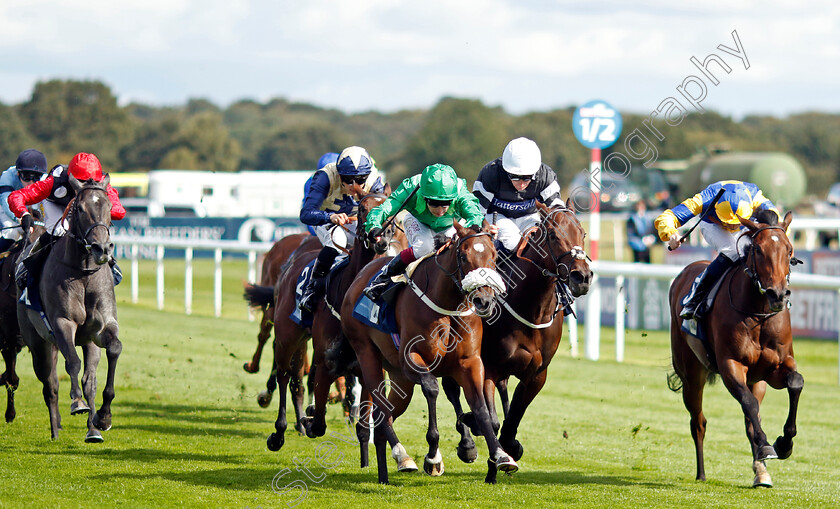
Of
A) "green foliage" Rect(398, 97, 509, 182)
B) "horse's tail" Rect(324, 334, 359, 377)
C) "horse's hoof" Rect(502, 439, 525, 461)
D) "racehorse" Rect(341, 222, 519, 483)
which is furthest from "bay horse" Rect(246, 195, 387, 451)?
"green foliage" Rect(398, 97, 509, 182)

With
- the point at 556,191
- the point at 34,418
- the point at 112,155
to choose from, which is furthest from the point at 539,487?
the point at 112,155

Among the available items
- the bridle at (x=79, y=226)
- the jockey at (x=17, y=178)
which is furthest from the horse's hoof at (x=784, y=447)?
the jockey at (x=17, y=178)

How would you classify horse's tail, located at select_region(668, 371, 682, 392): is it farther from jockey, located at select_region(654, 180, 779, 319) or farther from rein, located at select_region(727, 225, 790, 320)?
rein, located at select_region(727, 225, 790, 320)

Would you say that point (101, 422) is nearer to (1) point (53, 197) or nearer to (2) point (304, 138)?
(1) point (53, 197)

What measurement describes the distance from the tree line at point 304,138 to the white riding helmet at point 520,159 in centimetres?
4300

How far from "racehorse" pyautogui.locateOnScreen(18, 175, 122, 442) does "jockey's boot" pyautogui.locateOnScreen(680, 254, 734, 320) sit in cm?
373

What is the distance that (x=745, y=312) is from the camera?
611 cm

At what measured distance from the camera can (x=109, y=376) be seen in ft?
22.2

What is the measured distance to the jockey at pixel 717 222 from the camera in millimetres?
6535

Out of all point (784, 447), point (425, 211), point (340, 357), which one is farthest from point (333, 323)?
point (784, 447)

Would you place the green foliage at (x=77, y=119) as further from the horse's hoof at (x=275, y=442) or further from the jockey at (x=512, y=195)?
the jockey at (x=512, y=195)

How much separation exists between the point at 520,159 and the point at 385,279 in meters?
1.25

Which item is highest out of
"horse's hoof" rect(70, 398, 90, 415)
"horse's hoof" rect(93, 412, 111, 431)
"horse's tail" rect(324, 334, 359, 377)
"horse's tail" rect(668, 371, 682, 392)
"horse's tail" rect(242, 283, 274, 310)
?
"horse's tail" rect(242, 283, 274, 310)

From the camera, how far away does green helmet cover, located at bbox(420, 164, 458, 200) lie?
5711mm
